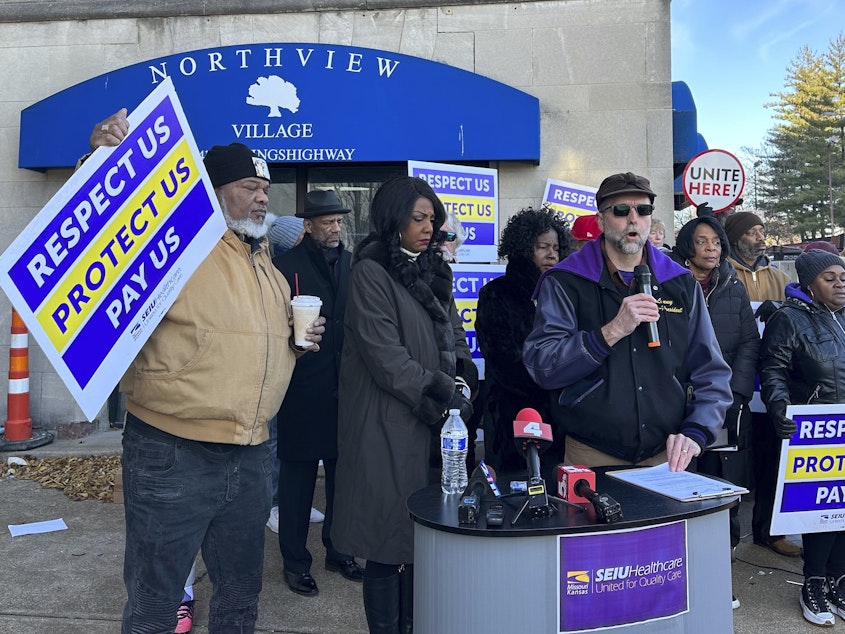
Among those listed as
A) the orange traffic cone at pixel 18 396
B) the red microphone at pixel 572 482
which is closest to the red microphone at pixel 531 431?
the red microphone at pixel 572 482

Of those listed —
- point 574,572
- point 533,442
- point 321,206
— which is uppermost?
point 321,206

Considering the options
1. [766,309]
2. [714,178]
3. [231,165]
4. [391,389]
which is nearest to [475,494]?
[391,389]

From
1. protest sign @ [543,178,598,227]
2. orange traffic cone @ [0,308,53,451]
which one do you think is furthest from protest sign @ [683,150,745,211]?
orange traffic cone @ [0,308,53,451]

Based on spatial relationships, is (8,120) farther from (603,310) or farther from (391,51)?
(603,310)

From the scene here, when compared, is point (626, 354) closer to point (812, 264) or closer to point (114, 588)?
point (812, 264)

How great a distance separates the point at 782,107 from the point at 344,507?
60352 mm

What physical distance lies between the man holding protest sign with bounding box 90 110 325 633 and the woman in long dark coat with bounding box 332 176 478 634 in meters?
0.39

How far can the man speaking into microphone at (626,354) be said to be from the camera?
8.42 feet

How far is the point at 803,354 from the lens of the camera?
3664 millimetres

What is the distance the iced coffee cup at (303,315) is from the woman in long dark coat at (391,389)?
27 cm

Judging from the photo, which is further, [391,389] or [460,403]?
[460,403]

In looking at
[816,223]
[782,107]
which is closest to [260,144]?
[816,223]

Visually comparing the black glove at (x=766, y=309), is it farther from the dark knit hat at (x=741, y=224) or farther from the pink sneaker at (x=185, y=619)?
the pink sneaker at (x=185, y=619)

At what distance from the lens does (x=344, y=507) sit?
268 centimetres
